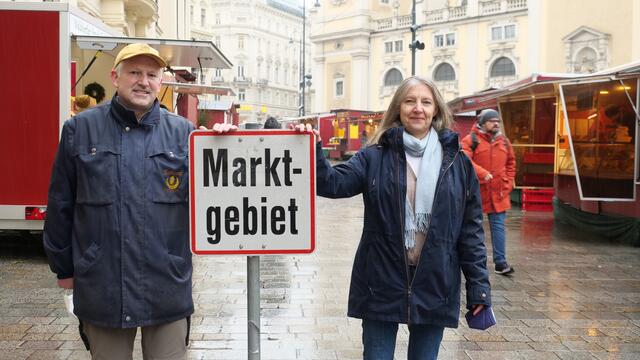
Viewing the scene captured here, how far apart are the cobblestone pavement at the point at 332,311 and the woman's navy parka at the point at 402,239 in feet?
6.12

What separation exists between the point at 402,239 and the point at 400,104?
0.71 metres

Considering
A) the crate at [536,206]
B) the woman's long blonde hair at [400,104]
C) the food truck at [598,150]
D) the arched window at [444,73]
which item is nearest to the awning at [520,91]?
the food truck at [598,150]

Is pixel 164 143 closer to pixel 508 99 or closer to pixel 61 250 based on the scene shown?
pixel 61 250

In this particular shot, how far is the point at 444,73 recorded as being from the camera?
81.2m

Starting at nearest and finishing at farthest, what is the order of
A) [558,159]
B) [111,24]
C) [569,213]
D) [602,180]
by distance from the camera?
1. [602,180]
2. [569,213]
3. [558,159]
4. [111,24]

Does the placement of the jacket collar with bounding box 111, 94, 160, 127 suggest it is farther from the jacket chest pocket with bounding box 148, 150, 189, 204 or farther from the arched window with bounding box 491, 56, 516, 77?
the arched window with bounding box 491, 56, 516, 77

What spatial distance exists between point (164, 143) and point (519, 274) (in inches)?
Result: 246

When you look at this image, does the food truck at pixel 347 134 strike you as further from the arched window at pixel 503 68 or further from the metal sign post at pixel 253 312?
the metal sign post at pixel 253 312

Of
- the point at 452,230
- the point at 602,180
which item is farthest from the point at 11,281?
the point at 602,180

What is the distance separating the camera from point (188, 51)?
1270 cm

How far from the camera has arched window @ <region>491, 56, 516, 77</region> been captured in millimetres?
73688

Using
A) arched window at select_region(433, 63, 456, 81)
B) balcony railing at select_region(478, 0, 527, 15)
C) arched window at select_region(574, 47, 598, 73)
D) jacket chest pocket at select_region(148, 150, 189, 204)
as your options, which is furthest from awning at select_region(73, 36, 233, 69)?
arched window at select_region(433, 63, 456, 81)

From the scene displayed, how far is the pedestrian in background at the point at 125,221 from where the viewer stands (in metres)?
3.10

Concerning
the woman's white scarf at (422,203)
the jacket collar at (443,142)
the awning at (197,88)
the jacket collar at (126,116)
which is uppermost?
the awning at (197,88)
